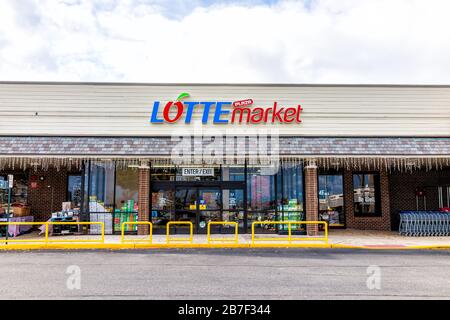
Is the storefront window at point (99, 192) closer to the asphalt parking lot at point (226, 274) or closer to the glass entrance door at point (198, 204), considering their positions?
the glass entrance door at point (198, 204)

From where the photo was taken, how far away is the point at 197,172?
17.4 metres

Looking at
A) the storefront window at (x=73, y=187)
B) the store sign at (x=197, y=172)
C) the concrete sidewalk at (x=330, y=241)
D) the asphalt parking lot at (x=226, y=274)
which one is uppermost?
the store sign at (x=197, y=172)

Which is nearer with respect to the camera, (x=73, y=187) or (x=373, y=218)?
(x=73, y=187)

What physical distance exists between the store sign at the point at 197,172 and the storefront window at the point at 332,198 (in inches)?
243

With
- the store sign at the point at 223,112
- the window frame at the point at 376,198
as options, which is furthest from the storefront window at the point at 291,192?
the window frame at the point at 376,198

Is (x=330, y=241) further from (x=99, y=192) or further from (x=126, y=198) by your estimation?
(x=99, y=192)

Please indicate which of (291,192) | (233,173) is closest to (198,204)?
(233,173)

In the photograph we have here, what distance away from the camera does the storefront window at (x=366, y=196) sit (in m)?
20.0

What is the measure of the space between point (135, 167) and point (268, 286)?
10.9 metres

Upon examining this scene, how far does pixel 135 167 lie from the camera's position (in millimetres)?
17438

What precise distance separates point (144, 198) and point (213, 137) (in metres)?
4.02

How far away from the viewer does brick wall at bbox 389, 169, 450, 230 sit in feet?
66.8

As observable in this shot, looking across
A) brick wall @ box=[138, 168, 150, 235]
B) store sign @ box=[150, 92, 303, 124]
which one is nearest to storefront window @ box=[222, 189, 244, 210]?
store sign @ box=[150, 92, 303, 124]

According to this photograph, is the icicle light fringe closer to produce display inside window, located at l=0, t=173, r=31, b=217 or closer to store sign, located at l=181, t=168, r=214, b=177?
store sign, located at l=181, t=168, r=214, b=177
